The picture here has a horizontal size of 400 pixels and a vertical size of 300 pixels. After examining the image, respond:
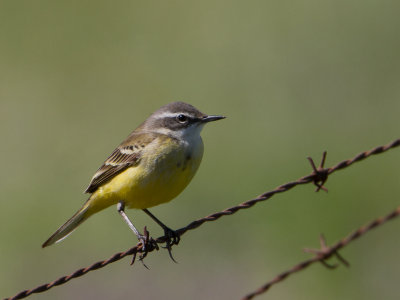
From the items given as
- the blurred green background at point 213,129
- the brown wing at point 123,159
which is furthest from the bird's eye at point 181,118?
the blurred green background at point 213,129

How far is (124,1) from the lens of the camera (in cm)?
1783

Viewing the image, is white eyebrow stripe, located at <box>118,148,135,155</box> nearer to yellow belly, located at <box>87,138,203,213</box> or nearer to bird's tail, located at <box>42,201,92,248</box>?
yellow belly, located at <box>87,138,203,213</box>

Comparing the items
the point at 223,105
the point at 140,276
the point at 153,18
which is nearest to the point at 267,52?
the point at 223,105

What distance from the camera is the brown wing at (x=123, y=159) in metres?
7.71

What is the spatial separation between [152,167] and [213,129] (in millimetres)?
6237

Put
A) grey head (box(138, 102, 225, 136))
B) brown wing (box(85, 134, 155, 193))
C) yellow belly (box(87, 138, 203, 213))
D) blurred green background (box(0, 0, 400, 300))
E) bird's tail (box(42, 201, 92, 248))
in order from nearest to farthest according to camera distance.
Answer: yellow belly (box(87, 138, 203, 213)) → brown wing (box(85, 134, 155, 193)) → bird's tail (box(42, 201, 92, 248)) → grey head (box(138, 102, 225, 136)) → blurred green background (box(0, 0, 400, 300))

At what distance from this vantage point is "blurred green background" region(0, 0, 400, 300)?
34.7 feet

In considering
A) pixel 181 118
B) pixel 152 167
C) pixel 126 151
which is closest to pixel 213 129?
pixel 181 118

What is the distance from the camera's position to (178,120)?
811 centimetres

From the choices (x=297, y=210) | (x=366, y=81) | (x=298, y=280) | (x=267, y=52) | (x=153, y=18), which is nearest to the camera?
(x=298, y=280)

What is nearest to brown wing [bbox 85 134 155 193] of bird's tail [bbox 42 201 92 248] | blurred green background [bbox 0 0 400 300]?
bird's tail [bbox 42 201 92 248]

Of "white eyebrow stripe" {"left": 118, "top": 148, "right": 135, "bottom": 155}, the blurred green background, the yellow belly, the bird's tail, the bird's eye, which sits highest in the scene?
the bird's eye

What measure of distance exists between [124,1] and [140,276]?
28.2 feet

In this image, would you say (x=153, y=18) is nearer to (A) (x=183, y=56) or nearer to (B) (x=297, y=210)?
(A) (x=183, y=56)
